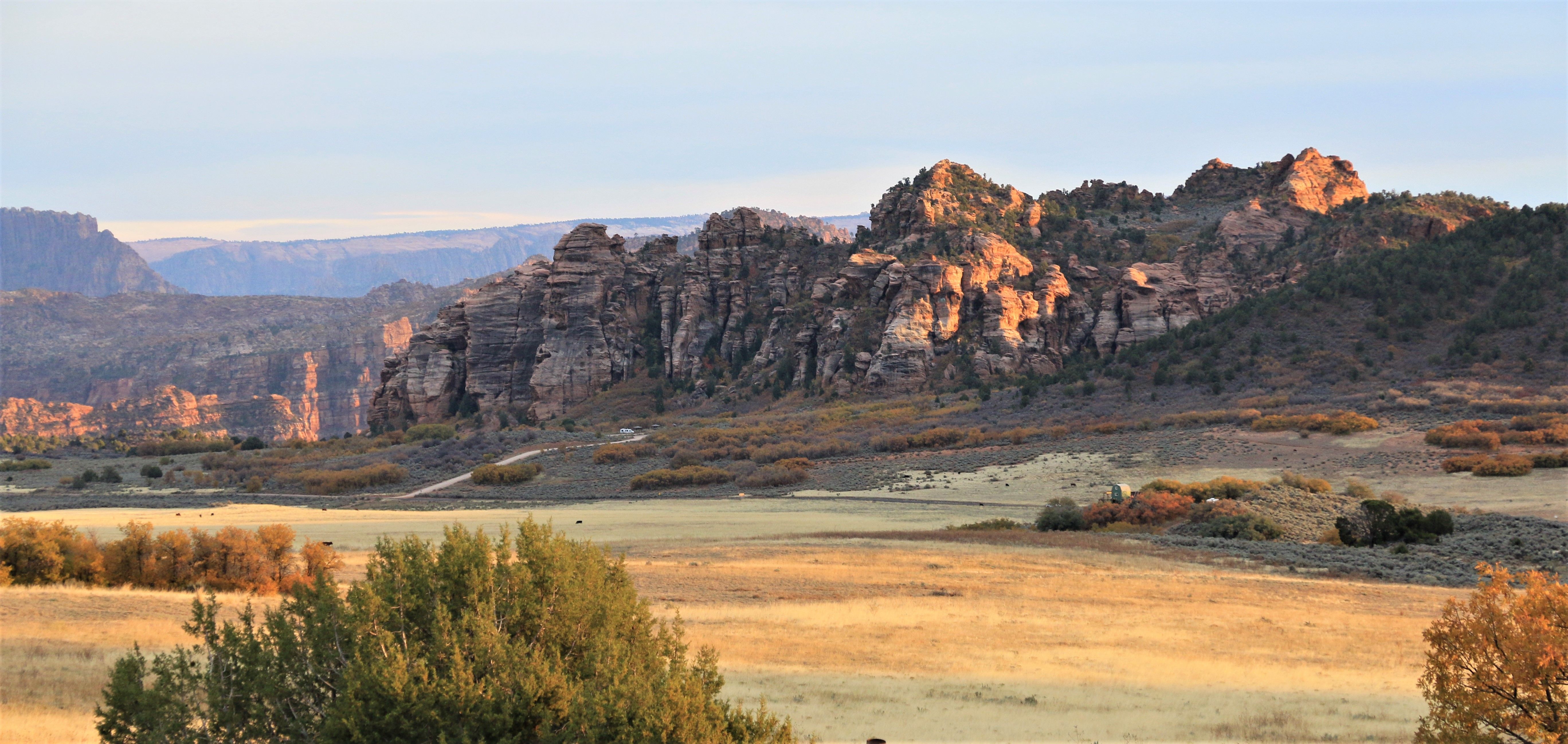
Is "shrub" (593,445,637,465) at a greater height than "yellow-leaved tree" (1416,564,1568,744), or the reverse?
"yellow-leaved tree" (1416,564,1568,744)

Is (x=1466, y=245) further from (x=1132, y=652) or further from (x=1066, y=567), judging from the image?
(x=1132, y=652)

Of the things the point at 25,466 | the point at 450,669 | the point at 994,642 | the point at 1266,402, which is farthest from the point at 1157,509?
the point at 25,466

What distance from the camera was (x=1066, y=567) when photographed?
27359 millimetres

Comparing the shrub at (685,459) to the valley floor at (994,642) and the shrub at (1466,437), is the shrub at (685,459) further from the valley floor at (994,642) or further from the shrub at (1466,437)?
the shrub at (1466,437)

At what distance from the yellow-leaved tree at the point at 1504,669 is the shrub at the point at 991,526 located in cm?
2524

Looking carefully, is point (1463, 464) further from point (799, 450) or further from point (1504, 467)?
point (799, 450)

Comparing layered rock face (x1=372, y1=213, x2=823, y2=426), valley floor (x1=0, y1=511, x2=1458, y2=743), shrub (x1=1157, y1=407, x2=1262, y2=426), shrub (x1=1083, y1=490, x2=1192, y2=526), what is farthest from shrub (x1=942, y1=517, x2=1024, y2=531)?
layered rock face (x1=372, y1=213, x2=823, y2=426)

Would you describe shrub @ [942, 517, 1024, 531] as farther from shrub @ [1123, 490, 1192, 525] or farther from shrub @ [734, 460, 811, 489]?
shrub @ [734, 460, 811, 489]

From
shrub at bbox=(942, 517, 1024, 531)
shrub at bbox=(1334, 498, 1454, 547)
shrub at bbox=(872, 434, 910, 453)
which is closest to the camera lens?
shrub at bbox=(1334, 498, 1454, 547)

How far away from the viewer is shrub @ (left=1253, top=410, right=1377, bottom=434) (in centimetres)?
5234

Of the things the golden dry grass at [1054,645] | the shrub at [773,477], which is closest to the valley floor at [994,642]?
the golden dry grass at [1054,645]

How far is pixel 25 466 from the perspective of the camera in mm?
71000

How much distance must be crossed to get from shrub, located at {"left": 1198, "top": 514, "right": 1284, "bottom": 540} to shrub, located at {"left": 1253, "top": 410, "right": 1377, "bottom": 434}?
21.3 meters

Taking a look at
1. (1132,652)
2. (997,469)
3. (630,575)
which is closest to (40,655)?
(630,575)
